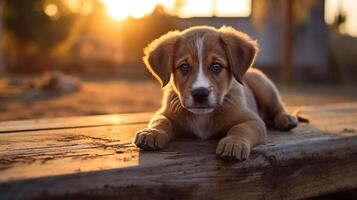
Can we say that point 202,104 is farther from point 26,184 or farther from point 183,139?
point 26,184

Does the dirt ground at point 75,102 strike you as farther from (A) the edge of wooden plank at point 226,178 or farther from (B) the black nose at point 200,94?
(A) the edge of wooden plank at point 226,178

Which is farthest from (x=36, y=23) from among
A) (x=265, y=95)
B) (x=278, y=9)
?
(x=265, y=95)

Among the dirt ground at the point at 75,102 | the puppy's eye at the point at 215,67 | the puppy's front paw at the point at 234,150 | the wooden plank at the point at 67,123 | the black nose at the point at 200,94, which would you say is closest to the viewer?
the puppy's front paw at the point at 234,150

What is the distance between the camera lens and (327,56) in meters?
19.0

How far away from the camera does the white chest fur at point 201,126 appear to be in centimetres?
346

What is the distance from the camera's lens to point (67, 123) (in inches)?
168

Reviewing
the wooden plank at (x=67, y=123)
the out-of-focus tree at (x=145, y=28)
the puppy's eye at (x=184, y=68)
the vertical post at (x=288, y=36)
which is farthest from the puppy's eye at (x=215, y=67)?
the out-of-focus tree at (x=145, y=28)

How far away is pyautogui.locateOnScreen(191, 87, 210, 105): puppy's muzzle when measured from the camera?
10.4 ft

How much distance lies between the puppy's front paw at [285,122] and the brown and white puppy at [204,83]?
18.4 inches

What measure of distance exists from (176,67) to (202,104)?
0.42m

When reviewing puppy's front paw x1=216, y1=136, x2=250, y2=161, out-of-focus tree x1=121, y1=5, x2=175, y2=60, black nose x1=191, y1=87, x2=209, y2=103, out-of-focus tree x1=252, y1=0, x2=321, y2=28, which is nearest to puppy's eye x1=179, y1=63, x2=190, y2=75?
black nose x1=191, y1=87, x2=209, y2=103

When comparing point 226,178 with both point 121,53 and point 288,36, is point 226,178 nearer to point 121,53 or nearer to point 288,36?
point 288,36

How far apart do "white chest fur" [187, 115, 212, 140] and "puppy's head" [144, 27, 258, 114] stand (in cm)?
15

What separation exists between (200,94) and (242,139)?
0.44 m
